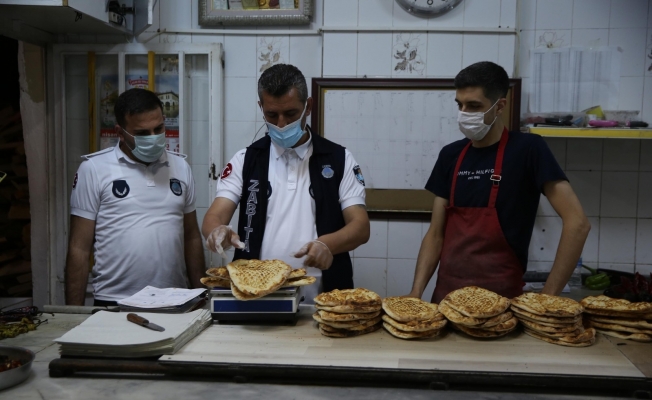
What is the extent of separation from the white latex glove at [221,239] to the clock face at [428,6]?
227 cm

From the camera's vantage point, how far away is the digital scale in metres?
2.13

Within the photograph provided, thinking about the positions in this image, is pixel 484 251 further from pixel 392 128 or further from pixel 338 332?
pixel 392 128

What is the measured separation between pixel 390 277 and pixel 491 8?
1903mm

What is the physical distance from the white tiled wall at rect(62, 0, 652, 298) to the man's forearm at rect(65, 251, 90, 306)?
1.79 m

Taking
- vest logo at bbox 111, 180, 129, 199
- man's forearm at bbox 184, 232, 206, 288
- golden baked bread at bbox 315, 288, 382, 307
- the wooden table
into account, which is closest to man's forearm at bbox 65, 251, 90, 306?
vest logo at bbox 111, 180, 129, 199

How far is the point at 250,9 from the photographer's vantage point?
13.3ft

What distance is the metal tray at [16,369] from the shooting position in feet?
5.46

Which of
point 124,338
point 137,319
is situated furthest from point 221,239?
point 124,338

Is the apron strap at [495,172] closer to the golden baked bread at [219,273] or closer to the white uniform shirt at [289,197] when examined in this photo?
the white uniform shirt at [289,197]

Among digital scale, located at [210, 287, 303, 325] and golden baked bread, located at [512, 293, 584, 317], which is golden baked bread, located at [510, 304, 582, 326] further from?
digital scale, located at [210, 287, 303, 325]

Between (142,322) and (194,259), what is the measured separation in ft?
4.25

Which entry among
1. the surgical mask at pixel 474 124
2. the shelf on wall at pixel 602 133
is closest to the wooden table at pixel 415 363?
the surgical mask at pixel 474 124

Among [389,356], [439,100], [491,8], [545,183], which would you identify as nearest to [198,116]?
[439,100]

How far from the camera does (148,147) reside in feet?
9.73
